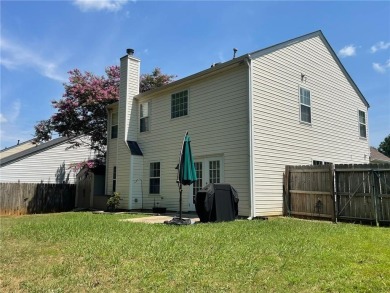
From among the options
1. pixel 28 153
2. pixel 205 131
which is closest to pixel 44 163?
pixel 28 153

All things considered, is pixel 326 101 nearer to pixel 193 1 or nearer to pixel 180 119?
pixel 180 119

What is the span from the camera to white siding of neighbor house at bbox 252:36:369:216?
39.0 feet

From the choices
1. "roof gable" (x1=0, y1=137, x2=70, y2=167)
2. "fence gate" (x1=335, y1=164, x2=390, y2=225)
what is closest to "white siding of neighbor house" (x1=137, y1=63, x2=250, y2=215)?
"fence gate" (x1=335, y1=164, x2=390, y2=225)

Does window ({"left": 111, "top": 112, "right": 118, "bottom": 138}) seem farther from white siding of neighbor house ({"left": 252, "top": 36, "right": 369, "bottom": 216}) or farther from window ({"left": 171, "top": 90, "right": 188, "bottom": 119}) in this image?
white siding of neighbor house ({"left": 252, "top": 36, "right": 369, "bottom": 216})

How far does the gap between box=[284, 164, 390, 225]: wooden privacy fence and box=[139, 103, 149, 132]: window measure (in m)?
7.27

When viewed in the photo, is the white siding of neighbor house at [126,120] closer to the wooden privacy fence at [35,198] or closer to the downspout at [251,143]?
the wooden privacy fence at [35,198]

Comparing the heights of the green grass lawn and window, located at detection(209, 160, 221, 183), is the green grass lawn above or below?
below

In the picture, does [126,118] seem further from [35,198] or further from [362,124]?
[362,124]

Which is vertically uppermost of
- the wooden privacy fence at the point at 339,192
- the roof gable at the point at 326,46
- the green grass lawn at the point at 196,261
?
the roof gable at the point at 326,46

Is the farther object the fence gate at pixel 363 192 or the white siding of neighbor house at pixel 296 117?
the white siding of neighbor house at pixel 296 117

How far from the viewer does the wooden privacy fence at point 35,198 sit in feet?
57.6

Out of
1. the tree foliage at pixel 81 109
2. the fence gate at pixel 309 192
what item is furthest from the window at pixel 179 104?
the tree foliage at pixel 81 109

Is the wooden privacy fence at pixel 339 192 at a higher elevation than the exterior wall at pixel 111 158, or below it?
below

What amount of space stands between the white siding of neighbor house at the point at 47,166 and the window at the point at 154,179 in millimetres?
10455
